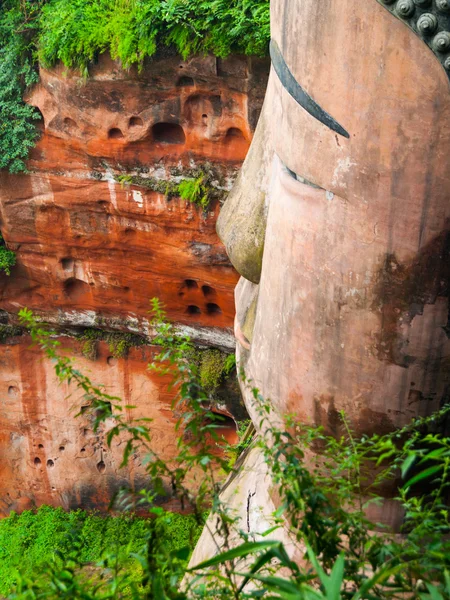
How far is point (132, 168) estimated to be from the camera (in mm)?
7582

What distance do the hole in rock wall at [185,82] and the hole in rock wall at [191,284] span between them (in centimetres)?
210

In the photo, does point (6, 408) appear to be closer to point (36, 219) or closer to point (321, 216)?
point (36, 219)

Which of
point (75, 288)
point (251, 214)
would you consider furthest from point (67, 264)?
point (251, 214)

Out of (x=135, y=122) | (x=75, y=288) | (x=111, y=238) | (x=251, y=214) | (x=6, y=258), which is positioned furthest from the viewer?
(x=75, y=288)

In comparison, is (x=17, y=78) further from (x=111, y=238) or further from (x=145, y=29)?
(x=111, y=238)

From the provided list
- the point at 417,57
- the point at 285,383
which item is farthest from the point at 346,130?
the point at 285,383

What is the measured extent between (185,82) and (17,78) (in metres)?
1.82

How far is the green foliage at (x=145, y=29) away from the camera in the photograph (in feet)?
20.4

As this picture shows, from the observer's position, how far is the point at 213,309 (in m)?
8.34

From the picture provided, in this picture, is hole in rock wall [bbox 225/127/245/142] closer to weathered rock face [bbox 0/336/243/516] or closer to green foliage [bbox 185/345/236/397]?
green foliage [bbox 185/345/236/397]

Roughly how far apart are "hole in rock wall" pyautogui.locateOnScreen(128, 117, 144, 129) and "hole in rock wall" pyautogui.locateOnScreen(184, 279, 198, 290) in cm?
173

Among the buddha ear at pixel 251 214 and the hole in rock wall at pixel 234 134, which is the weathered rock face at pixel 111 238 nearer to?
the hole in rock wall at pixel 234 134

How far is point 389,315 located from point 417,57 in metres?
0.82

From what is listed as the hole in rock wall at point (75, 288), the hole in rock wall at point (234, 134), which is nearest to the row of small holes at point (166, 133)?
the hole in rock wall at point (234, 134)
